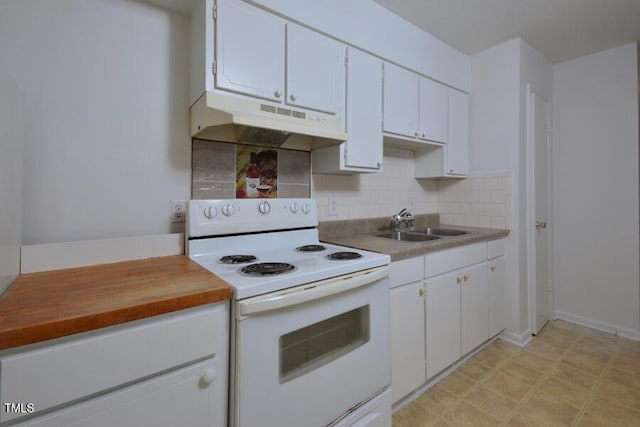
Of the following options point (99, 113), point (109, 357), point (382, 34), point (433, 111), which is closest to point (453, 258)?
point (433, 111)

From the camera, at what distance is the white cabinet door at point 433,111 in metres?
2.19

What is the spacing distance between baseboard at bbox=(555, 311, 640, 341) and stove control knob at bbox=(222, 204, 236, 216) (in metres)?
3.16

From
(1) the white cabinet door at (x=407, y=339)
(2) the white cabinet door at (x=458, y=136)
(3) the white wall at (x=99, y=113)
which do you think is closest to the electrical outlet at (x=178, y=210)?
(3) the white wall at (x=99, y=113)

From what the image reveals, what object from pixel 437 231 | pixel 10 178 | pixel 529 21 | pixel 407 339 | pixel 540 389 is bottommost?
pixel 540 389

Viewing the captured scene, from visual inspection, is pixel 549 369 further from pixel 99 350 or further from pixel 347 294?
pixel 99 350

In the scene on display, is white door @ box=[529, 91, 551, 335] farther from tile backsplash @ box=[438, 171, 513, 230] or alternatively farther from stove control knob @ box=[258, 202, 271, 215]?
stove control knob @ box=[258, 202, 271, 215]

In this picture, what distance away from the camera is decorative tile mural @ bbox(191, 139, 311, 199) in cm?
153

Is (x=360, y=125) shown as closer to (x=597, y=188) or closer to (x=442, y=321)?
(x=442, y=321)

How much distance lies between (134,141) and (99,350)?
98cm

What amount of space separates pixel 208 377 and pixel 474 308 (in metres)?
1.82

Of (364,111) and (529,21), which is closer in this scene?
(364,111)

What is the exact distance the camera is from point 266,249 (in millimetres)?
1555

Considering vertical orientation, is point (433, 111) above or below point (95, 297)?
above

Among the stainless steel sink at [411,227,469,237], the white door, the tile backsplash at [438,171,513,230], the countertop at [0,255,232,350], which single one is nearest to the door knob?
the white door
